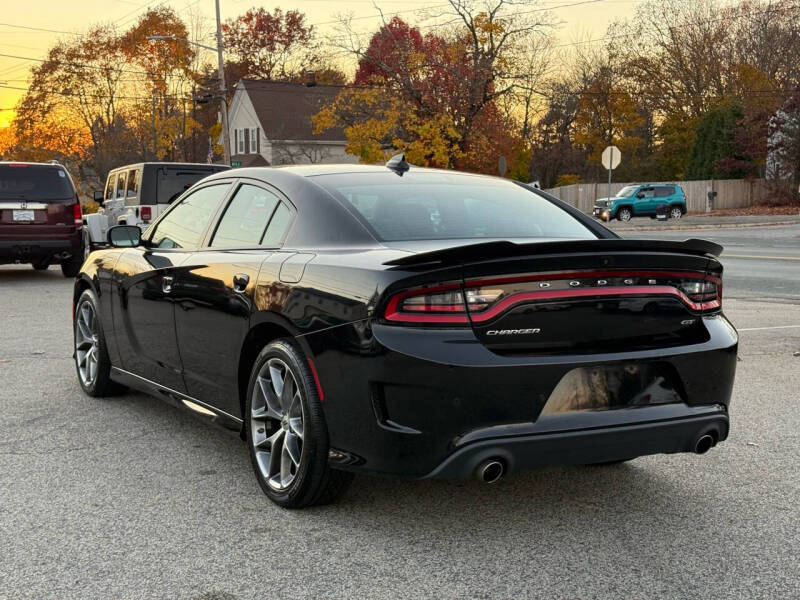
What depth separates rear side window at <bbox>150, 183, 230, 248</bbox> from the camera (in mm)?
5484

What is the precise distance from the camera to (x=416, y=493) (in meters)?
4.59

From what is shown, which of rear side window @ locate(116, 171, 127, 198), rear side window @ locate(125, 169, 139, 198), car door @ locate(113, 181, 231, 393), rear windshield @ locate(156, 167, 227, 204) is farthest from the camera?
rear side window @ locate(116, 171, 127, 198)

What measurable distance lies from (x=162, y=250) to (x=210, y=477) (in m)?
1.54

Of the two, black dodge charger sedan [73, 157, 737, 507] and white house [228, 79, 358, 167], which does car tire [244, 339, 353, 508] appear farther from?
white house [228, 79, 358, 167]

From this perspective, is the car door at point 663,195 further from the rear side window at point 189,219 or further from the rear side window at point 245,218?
the rear side window at point 245,218

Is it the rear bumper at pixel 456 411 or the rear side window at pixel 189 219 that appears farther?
the rear side window at pixel 189 219

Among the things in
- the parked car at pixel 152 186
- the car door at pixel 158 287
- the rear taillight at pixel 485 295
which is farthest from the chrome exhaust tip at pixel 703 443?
the parked car at pixel 152 186

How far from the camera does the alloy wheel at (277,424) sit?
169 inches

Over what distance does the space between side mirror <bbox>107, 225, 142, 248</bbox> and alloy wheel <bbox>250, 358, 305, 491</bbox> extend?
7.09ft

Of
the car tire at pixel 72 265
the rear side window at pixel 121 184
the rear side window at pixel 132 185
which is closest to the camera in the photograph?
the car tire at pixel 72 265

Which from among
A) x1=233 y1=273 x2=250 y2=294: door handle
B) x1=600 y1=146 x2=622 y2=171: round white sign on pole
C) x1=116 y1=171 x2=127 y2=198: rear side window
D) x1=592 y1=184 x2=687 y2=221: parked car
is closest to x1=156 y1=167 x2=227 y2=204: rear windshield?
x1=116 y1=171 x2=127 y2=198: rear side window

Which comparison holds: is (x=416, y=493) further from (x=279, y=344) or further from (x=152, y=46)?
(x=152, y=46)

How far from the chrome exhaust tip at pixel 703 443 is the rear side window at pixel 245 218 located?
225 cm

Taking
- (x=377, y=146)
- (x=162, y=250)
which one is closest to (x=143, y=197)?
(x=162, y=250)
